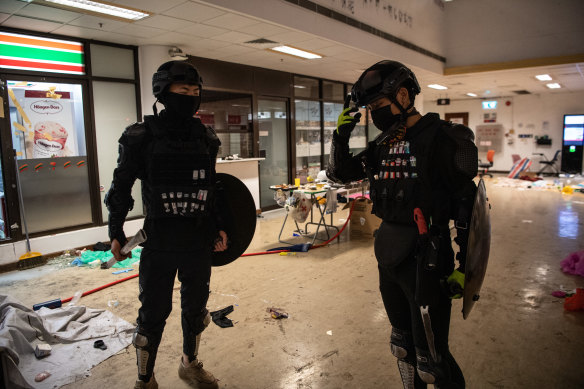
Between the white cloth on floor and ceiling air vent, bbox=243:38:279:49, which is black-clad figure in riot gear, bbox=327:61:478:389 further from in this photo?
ceiling air vent, bbox=243:38:279:49

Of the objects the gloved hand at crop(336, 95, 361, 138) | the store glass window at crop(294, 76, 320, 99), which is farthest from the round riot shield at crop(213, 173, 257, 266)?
the store glass window at crop(294, 76, 320, 99)

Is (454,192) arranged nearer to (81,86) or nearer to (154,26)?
(154,26)

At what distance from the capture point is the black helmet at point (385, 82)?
1.67 m

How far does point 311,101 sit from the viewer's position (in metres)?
8.98

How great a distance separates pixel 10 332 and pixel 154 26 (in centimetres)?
357

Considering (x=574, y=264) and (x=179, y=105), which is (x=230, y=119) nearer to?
(x=179, y=105)

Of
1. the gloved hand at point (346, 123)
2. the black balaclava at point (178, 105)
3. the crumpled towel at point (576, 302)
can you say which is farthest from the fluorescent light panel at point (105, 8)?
the crumpled towel at point (576, 302)

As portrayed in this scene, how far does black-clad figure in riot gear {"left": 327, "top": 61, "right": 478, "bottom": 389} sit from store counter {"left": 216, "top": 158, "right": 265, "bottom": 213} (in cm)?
510

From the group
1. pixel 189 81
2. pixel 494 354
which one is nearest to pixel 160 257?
pixel 189 81

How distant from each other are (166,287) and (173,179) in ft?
1.83

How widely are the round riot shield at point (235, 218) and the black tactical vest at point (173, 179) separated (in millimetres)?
242

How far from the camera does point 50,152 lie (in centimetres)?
499

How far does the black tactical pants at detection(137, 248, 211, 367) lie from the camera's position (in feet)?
6.48

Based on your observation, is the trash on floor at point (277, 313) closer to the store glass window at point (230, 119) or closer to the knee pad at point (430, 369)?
the knee pad at point (430, 369)
